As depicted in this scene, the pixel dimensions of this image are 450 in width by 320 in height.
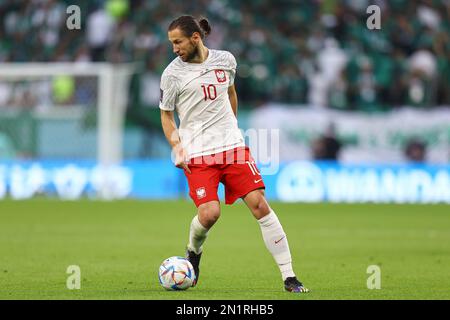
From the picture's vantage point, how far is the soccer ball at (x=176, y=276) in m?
8.31

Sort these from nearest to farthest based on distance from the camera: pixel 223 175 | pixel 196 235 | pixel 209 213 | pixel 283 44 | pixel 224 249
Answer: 1. pixel 209 213
2. pixel 223 175
3. pixel 196 235
4. pixel 224 249
5. pixel 283 44

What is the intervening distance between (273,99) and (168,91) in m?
14.7

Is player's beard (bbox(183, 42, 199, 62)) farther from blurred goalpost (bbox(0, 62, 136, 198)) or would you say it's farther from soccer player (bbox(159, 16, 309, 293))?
blurred goalpost (bbox(0, 62, 136, 198))

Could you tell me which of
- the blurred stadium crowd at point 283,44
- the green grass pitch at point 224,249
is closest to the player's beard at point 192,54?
the green grass pitch at point 224,249

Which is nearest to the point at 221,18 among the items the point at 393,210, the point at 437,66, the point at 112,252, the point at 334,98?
the point at 334,98

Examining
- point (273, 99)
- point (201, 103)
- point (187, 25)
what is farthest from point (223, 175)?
Result: point (273, 99)

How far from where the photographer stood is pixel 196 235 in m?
8.62

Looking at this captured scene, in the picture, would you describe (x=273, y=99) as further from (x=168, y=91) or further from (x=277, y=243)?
(x=277, y=243)

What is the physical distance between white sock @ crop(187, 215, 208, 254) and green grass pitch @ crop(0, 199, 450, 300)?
0.35 meters

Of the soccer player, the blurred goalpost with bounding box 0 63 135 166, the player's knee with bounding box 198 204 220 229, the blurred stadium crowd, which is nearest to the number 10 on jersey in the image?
the soccer player

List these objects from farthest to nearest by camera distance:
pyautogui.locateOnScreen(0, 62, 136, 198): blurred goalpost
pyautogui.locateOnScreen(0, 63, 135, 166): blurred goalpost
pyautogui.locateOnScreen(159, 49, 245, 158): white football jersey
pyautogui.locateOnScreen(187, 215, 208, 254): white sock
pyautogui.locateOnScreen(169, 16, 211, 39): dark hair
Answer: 1. pyautogui.locateOnScreen(0, 62, 136, 198): blurred goalpost
2. pyautogui.locateOnScreen(0, 63, 135, 166): blurred goalpost
3. pyautogui.locateOnScreen(187, 215, 208, 254): white sock
4. pyautogui.locateOnScreen(159, 49, 245, 158): white football jersey
5. pyautogui.locateOnScreen(169, 16, 211, 39): dark hair

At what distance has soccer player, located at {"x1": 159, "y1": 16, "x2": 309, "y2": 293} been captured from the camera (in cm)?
822

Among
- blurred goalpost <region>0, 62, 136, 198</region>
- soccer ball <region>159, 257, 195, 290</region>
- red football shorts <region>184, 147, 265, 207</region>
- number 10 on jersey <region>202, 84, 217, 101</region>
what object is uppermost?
blurred goalpost <region>0, 62, 136, 198</region>

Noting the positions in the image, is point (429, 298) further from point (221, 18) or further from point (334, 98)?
point (221, 18)
